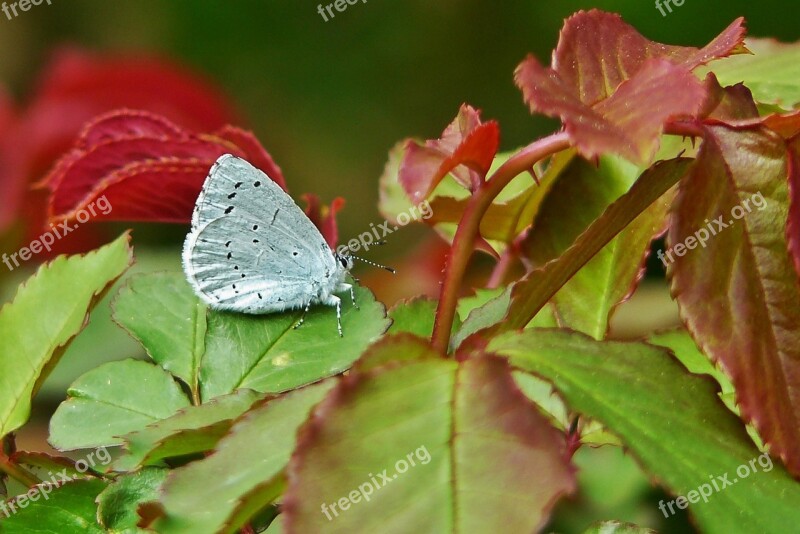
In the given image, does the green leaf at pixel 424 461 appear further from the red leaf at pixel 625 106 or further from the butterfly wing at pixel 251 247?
the butterfly wing at pixel 251 247

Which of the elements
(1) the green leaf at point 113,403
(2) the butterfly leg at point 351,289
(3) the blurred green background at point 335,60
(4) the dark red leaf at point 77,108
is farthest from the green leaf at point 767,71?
(3) the blurred green background at point 335,60

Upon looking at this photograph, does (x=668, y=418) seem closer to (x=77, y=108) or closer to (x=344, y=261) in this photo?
(x=344, y=261)

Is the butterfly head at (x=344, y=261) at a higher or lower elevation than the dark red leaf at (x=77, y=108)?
lower

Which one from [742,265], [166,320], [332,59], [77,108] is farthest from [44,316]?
[332,59]

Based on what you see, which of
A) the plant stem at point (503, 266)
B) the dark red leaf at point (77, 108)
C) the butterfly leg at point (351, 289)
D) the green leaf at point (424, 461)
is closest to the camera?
the green leaf at point (424, 461)

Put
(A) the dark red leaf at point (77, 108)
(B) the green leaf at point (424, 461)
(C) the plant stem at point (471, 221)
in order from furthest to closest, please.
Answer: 1. (A) the dark red leaf at point (77, 108)
2. (C) the plant stem at point (471, 221)
3. (B) the green leaf at point (424, 461)

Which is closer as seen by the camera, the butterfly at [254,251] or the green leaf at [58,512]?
the green leaf at [58,512]
